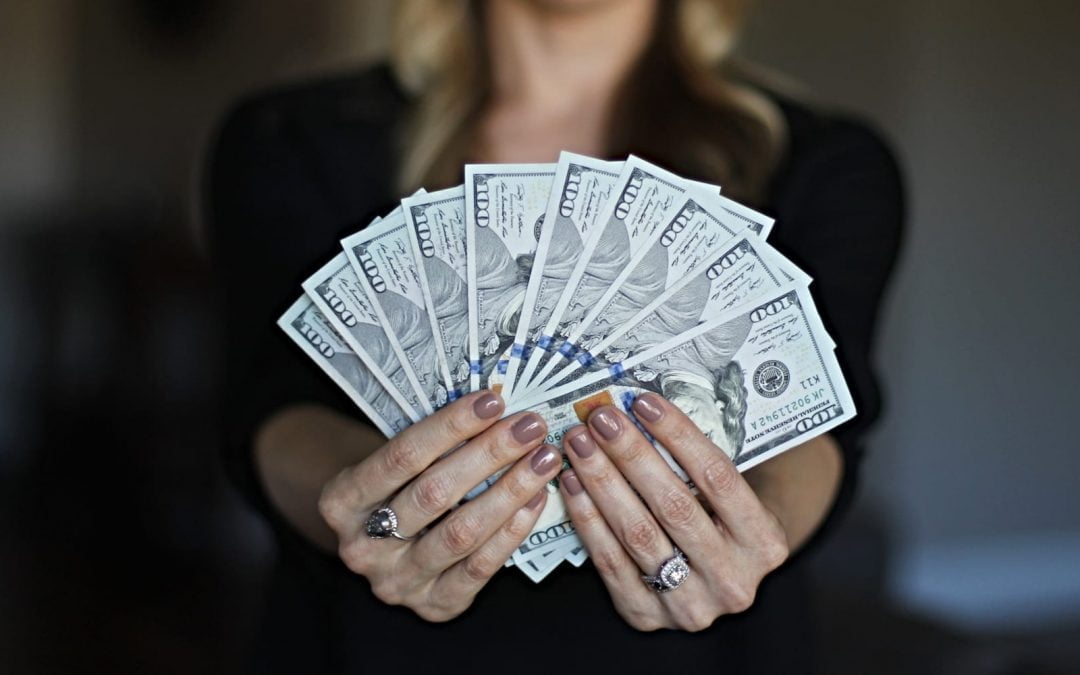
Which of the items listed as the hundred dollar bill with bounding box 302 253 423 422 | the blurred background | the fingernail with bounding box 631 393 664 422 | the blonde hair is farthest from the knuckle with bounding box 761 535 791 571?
the blurred background

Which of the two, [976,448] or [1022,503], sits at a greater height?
[976,448]

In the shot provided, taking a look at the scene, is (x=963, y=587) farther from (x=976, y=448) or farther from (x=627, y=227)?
(x=627, y=227)

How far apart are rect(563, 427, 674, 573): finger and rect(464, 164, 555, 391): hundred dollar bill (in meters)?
0.12

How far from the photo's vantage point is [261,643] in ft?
5.76

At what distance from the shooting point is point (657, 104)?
1.94 metres

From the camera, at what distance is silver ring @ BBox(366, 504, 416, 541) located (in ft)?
3.72

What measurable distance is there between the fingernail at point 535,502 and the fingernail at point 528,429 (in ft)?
0.29

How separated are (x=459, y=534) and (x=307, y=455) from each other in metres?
0.45

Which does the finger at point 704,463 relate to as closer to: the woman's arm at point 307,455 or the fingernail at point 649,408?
the fingernail at point 649,408

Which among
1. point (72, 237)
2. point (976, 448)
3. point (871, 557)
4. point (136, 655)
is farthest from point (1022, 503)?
point (72, 237)

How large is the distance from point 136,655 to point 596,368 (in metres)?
2.12

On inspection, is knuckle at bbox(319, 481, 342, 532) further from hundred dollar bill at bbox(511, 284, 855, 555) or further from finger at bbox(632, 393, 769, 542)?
finger at bbox(632, 393, 769, 542)

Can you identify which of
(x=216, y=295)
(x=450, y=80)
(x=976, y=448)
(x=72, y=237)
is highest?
(x=450, y=80)

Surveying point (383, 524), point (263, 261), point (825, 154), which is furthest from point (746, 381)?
point (263, 261)
